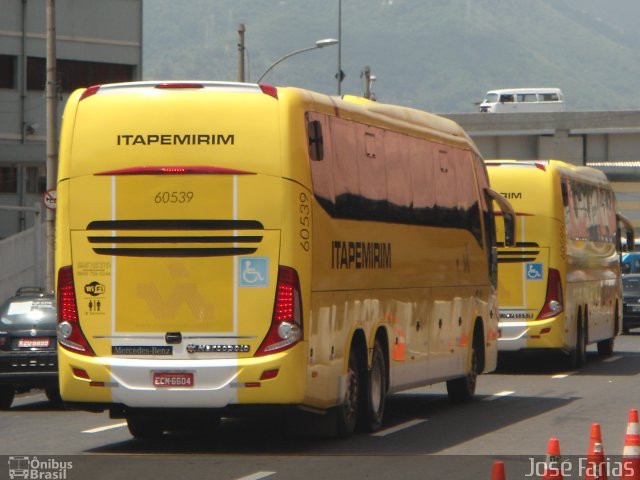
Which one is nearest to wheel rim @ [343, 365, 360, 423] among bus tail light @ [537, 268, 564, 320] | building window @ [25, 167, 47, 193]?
bus tail light @ [537, 268, 564, 320]

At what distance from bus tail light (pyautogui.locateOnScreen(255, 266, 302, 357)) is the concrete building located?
127ft

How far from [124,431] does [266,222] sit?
12.3 feet

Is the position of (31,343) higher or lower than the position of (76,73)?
lower

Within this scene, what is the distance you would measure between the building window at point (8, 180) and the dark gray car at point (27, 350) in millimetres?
35643

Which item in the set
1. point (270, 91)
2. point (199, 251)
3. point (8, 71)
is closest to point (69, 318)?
point (199, 251)

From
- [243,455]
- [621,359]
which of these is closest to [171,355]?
[243,455]

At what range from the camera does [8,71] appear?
54.7 m

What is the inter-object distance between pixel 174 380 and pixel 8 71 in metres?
41.4

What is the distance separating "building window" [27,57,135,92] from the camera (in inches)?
2188

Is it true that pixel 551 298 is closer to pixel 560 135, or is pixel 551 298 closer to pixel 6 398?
pixel 6 398

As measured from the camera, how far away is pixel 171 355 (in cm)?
1493

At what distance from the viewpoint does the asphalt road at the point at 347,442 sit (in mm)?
13844

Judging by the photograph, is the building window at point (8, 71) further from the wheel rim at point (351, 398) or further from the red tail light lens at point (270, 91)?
the red tail light lens at point (270, 91)

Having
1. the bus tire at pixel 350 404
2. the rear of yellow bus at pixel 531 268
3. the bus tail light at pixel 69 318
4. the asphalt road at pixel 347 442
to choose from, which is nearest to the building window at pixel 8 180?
the rear of yellow bus at pixel 531 268
